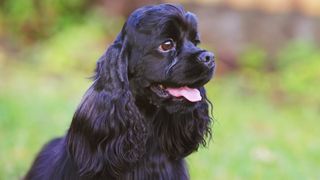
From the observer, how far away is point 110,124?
4.11 m

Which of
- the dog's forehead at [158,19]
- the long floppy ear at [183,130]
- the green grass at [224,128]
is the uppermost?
the dog's forehead at [158,19]

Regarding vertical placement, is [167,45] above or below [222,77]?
above

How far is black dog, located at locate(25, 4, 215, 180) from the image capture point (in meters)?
4.11

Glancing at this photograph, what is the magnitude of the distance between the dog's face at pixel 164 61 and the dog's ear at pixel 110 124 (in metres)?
0.08

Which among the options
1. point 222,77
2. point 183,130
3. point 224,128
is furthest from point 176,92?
point 222,77

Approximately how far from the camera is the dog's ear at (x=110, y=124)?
4.11 metres

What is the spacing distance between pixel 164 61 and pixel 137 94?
0.26 meters

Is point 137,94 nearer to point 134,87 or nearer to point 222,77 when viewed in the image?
point 134,87

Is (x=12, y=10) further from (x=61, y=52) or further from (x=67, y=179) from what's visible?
(x=67, y=179)

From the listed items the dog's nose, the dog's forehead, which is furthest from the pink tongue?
the dog's forehead

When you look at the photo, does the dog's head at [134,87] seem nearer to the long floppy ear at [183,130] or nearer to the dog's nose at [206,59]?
the dog's nose at [206,59]

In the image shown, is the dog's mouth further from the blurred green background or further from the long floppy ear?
the blurred green background

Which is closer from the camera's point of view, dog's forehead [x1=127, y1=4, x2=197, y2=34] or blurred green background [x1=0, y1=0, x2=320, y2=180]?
dog's forehead [x1=127, y1=4, x2=197, y2=34]

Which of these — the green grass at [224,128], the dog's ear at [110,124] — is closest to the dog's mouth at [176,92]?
the dog's ear at [110,124]
